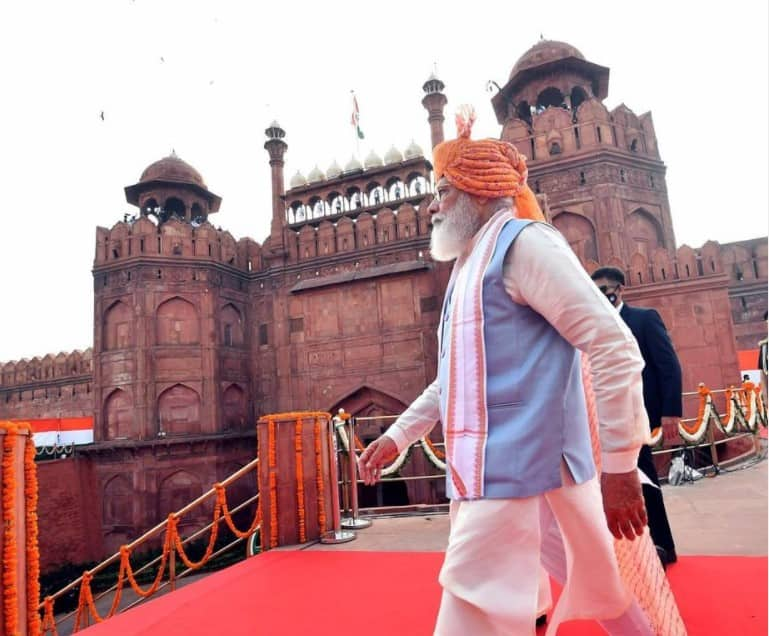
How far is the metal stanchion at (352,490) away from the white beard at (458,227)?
3.47 meters

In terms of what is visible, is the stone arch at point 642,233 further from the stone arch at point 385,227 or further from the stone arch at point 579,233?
the stone arch at point 385,227

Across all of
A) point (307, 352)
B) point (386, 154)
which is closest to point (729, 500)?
point (307, 352)

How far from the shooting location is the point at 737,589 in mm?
2240

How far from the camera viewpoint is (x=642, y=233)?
12.7m

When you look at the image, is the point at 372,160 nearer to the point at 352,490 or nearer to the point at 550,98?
the point at 550,98

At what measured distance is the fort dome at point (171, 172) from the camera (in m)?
16.7

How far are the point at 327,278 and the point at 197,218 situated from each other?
5.90 metres

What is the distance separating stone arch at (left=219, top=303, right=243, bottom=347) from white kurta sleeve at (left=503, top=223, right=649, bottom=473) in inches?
572

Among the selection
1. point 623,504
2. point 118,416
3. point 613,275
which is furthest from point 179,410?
point 623,504

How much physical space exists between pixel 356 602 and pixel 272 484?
1.81 meters

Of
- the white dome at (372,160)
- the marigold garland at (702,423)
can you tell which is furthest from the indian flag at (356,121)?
A: the marigold garland at (702,423)

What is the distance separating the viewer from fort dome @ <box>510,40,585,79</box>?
14703 mm

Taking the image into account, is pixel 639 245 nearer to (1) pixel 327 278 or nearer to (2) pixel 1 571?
(1) pixel 327 278

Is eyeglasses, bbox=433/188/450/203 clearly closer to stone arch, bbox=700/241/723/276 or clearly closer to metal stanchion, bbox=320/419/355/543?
metal stanchion, bbox=320/419/355/543
